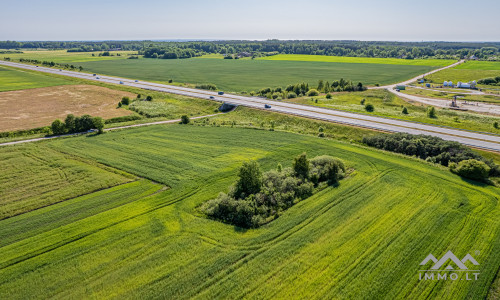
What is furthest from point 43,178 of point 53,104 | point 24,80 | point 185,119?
point 24,80

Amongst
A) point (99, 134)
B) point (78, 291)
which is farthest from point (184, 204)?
point (99, 134)

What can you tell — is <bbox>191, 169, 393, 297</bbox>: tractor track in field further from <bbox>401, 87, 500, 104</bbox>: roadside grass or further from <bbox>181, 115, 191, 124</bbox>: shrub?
<bbox>401, 87, 500, 104</bbox>: roadside grass

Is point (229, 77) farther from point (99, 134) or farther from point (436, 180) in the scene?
point (436, 180)

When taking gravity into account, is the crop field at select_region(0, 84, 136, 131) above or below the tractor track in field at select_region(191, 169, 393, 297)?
above

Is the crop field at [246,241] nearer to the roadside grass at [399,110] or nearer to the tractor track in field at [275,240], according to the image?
the tractor track in field at [275,240]

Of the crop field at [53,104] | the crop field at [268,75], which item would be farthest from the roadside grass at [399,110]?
the crop field at [53,104]

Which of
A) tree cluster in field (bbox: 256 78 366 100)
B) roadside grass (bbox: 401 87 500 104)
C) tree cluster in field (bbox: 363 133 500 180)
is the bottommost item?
tree cluster in field (bbox: 363 133 500 180)

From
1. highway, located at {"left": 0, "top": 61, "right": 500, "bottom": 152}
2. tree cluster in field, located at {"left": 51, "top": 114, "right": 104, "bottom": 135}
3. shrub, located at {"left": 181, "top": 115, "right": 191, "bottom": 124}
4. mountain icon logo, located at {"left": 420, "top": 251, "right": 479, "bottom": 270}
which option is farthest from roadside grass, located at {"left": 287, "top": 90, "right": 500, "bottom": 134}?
tree cluster in field, located at {"left": 51, "top": 114, "right": 104, "bottom": 135}
